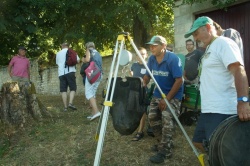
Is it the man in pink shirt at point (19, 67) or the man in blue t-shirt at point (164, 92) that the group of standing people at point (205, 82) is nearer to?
the man in blue t-shirt at point (164, 92)

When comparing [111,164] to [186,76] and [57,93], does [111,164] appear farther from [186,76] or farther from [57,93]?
[57,93]

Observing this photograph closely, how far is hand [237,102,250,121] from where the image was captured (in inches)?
110

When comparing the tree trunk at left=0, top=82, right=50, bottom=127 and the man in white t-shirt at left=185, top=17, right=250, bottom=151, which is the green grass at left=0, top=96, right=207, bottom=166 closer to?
the tree trunk at left=0, top=82, right=50, bottom=127

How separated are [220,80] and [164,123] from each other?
1.45m

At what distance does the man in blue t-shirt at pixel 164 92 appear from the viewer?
172 inches

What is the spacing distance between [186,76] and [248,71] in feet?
8.45

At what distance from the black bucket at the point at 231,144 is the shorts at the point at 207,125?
206mm

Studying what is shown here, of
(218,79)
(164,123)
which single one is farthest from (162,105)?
(218,79)

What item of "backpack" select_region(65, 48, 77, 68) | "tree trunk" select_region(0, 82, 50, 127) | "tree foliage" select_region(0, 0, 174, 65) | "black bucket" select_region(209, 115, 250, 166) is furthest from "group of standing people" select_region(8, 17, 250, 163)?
"tree foliage" select_region(0, 0, 174, 65)

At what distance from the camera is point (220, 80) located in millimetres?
3100

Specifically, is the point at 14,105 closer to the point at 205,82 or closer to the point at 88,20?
the point at 205,82

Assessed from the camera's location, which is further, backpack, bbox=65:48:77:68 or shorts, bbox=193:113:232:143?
backpack, bbox=65:48:77:68

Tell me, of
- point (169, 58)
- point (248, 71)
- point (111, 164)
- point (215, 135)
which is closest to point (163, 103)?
point (169, 58)

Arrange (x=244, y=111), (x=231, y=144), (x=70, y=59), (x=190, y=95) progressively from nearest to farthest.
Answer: (x=244, y=111) < (x=231, y=144) < (x=190, y=95) < (x=70, y=59)
